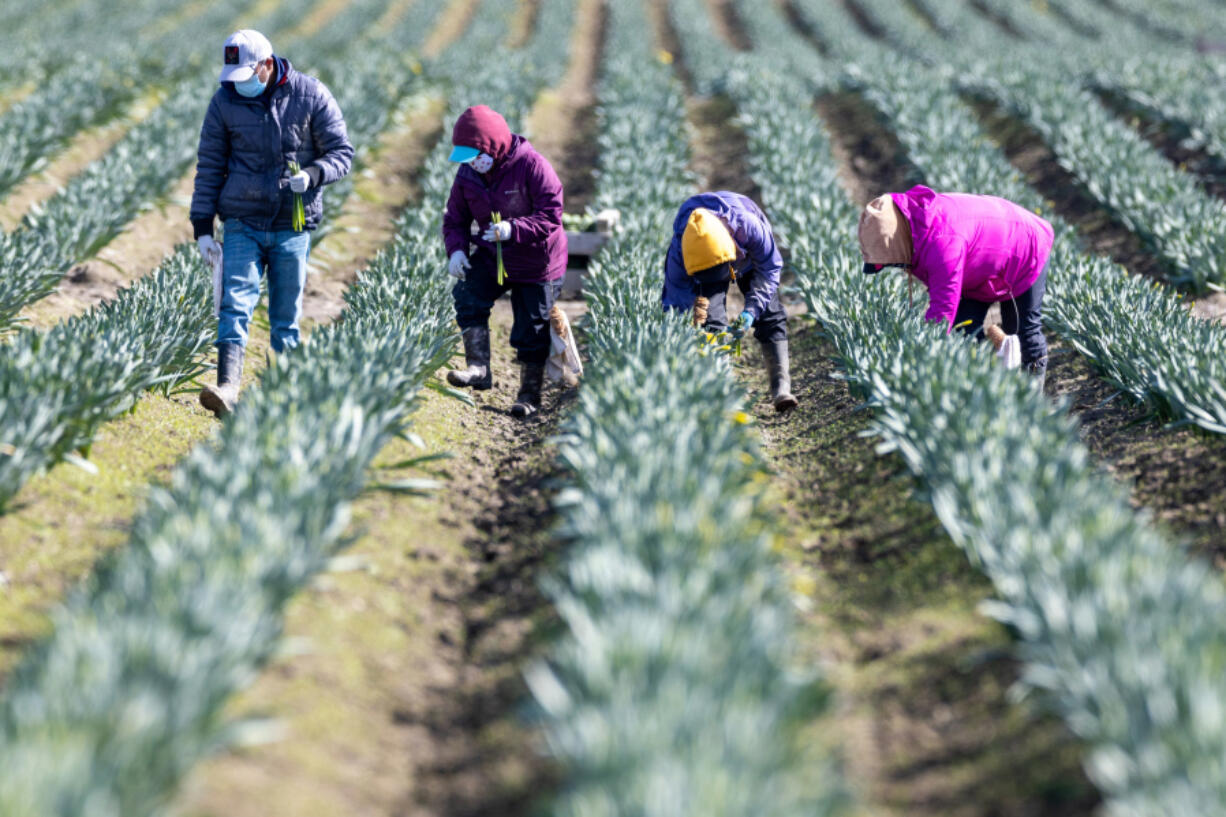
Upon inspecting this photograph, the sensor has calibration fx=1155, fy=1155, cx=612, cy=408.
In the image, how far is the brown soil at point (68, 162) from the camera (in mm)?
10477

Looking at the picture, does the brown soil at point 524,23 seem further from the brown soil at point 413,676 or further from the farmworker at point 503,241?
the brown soil at point 413,676

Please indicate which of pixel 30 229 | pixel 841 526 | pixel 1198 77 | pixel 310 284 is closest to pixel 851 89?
pixel 1198 77

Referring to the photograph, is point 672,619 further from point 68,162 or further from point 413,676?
point 68,162

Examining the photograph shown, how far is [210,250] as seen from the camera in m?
5.73

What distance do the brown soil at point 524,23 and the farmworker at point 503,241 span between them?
1997 cm

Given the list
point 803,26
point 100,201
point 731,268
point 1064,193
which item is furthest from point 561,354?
point 803,26

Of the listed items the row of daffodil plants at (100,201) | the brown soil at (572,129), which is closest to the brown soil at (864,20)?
the brown soil at (572,129)

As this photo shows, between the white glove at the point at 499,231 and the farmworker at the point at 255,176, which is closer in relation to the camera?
the farmworker at the point at 255,176

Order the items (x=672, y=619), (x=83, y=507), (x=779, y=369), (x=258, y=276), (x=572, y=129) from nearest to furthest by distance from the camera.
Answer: (x=672, y=619) → (x=83, y=507) → (x=258, y=276) → (x=779, y=369) → (x=572, y=129)

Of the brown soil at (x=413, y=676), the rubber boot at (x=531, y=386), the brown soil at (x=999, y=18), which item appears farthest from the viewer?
the brown soil at (x=999, y=18)

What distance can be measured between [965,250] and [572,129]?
10.7 metres

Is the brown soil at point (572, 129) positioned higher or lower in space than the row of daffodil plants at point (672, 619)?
lower

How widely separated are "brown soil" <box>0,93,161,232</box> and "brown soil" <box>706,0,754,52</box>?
1485 cm

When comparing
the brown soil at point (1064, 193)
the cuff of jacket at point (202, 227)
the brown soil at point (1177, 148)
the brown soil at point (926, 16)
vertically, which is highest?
the cuff of jacket at point (202, 227)
